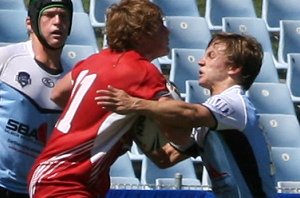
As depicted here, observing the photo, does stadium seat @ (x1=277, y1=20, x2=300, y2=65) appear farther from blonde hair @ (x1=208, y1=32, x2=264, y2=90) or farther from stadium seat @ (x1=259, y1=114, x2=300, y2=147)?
blonde hair @ (x1=208, y1=32, x2=264, y2=90)

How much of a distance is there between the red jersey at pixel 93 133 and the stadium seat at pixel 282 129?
14.9 ft

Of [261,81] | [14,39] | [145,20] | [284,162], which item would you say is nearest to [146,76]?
[145,20]

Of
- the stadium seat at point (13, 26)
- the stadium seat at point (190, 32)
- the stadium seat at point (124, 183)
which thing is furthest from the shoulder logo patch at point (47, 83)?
the stadium seat at point (190, 32)

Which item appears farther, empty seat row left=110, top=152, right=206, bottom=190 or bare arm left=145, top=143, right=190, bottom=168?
empty seat row left=110, top=152, right=206, bottom=190

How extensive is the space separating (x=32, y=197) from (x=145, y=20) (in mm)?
783

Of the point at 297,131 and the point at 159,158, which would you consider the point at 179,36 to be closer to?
the point at 297,131

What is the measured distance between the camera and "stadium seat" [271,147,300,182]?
855cm

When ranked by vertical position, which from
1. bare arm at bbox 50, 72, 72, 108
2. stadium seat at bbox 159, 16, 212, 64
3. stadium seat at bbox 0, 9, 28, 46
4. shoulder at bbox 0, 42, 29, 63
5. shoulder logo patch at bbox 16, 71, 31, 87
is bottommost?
stadium seat at bbox 159, 16, 212, 64

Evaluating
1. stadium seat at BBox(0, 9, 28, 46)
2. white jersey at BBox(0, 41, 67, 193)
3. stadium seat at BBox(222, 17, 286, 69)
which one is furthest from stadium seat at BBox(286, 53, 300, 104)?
white jersey at BBox(0, 41, 67, 193)

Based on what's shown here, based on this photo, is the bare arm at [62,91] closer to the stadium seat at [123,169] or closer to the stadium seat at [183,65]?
the stadium seat at [123,169]

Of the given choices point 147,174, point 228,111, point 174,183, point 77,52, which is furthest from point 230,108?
point 77,52

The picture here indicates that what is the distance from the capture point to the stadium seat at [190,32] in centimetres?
985

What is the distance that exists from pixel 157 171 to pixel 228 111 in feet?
13.2

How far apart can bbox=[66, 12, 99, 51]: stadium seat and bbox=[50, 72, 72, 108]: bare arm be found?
14.8 ft
